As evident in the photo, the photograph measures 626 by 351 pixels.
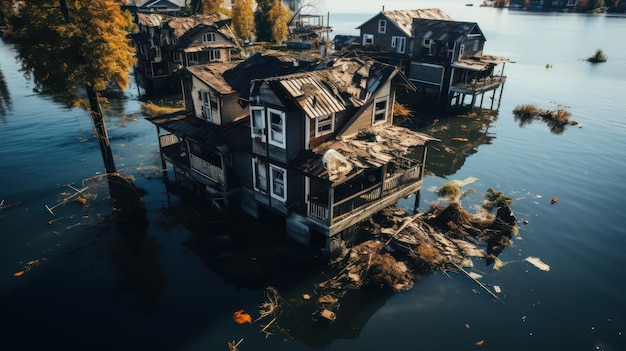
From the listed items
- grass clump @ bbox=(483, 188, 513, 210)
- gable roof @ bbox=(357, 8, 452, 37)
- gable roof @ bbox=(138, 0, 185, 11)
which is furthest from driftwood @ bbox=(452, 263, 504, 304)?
gable roof @ bbox=(138, 0, 185, 11)

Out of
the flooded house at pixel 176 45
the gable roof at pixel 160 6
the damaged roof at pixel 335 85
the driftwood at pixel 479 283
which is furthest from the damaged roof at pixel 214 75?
the gable roof at pixel 160 6

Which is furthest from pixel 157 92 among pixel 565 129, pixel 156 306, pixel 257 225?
pixel 565 129

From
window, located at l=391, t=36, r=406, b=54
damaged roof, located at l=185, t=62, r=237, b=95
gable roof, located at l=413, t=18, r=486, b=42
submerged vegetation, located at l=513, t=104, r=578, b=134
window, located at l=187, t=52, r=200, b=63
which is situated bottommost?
submerged vegetation, located at l=513, t=104, r=578, b=134

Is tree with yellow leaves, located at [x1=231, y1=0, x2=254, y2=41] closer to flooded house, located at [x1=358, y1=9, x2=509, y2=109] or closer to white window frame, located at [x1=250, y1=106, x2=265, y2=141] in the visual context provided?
flooded house, located at [x1=358, y1=9, x2=509, y2=109]

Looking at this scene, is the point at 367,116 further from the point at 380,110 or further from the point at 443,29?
the point at 443,29

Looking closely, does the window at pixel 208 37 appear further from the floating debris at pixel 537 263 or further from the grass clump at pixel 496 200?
the floating debris at pixel 537 263

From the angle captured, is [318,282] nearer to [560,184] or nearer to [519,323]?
[519,323]
